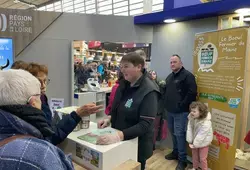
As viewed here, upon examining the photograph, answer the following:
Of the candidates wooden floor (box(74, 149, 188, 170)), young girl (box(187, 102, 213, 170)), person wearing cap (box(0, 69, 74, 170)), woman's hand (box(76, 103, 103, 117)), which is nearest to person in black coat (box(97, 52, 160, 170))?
woman's hand (box(76, 103, 103, 117))

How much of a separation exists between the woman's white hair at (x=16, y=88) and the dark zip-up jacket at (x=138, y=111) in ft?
2.61

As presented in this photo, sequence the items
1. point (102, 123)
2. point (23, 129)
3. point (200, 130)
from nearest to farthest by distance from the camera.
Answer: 1. point (23, 129)
2. point (102, 123)
3. point (200, 130)

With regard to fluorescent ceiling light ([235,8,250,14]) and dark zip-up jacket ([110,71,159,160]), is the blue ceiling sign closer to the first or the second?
fluorescent ceiling light ([235,8,250,14])

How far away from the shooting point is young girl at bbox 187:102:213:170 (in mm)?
2848

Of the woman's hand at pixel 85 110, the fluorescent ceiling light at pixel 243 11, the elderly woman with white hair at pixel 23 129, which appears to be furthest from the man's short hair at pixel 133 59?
the fluorescent ceiling light at pixel 243 11

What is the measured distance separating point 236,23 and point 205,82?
3.21 ft

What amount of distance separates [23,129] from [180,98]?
9.03 feet

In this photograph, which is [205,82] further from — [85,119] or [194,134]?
[85,119]

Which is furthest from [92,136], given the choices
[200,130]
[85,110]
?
[200,130]

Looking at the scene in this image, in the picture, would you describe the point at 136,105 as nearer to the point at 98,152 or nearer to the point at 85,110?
the point at 85,110

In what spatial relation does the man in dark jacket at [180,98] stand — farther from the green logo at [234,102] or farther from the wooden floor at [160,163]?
the green logo at [234,102]

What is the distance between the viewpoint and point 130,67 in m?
1.72

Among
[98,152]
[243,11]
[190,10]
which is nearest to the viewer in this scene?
[98,152]

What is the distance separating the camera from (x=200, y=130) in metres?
2.84
